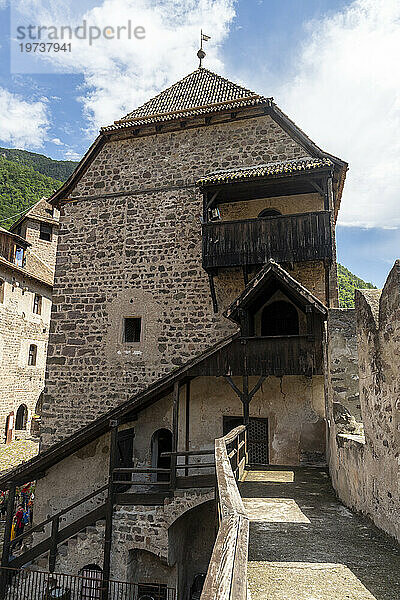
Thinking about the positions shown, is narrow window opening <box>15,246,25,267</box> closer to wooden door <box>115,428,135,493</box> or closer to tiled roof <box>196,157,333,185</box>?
wooden door <box>115,428,135,493</box>

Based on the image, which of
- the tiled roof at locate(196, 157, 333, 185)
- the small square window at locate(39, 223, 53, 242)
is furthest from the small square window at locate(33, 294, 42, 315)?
the tiled roof at locate(196, 157, 333, 185)

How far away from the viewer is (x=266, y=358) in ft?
32.8

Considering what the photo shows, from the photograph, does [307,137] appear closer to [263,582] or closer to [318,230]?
[318,230]

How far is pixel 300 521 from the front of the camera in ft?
15.8

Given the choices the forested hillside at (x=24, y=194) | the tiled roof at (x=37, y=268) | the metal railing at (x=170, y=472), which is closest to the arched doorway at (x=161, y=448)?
the metal railing at (x=170, y=472)

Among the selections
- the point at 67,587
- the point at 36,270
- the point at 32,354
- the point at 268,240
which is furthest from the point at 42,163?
the point at 67,587

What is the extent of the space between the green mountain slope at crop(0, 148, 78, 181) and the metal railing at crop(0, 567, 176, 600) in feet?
179

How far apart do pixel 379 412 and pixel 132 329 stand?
9.71 meters

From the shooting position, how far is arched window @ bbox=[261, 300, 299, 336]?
11.3 m

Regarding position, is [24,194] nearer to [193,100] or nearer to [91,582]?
[193,100]

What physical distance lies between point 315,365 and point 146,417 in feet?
16.4

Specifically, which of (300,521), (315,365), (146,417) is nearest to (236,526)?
(300,521)

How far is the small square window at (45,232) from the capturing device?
29688 mm

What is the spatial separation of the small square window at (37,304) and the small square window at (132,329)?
573 inches
